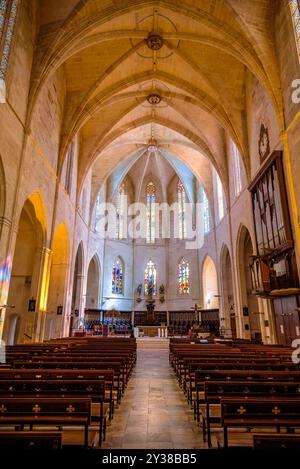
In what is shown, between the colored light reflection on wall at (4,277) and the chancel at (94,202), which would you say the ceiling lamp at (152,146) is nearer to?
the chancel at (94,202)

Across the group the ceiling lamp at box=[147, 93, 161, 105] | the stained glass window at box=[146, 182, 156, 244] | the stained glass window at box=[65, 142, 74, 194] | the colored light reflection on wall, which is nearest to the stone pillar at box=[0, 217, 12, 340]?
the colored light reflection on wall

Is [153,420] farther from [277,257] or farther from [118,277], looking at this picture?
[118,277]

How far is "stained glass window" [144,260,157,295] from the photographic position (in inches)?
1181

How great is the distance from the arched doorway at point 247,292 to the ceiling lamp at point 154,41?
11070mm

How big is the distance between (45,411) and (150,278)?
2750cm

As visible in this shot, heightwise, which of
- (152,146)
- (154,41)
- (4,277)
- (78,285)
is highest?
(152,146)

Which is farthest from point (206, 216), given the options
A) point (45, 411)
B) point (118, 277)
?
point (45, 411)

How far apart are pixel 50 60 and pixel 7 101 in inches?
139

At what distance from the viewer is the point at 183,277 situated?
29.4 metres

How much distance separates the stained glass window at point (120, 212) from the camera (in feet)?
101

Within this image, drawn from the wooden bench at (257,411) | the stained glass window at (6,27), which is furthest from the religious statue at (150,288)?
the wooden bench at (257,411)

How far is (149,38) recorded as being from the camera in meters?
14.6

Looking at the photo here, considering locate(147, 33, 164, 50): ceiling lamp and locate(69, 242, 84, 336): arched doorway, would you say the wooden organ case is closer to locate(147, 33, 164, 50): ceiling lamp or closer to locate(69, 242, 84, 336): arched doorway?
locate(147, 33, 164, 50): ceiling lamp

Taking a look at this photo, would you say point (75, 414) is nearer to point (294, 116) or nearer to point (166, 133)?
point (294, 116)
